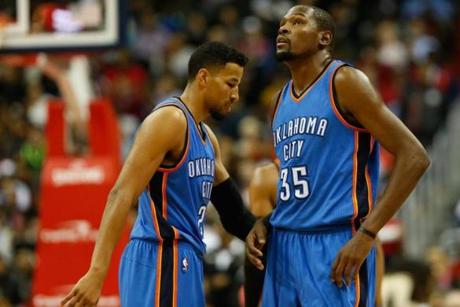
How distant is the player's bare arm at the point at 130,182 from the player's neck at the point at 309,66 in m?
0.67

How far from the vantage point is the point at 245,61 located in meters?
6.13

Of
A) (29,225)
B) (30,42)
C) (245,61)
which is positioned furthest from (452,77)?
(245,61)

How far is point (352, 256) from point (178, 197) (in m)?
1.01

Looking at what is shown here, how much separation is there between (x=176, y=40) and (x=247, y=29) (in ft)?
3.74

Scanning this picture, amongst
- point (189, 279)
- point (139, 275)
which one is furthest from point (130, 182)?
point (189, 279)

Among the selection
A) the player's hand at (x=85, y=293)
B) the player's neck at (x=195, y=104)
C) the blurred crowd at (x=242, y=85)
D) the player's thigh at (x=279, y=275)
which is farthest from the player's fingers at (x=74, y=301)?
the blurred crowd at (x=242, y=85)

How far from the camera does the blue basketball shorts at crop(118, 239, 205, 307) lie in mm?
5797

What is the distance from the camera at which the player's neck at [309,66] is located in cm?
580

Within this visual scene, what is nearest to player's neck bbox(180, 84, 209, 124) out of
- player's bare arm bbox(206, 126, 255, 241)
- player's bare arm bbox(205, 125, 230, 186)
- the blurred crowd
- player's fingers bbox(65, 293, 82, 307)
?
player's bare arm bbox(205, 125, 230, 186)

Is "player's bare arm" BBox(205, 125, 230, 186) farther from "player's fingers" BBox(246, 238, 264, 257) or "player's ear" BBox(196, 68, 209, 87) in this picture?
"player's fingers" BBox(246, 238, 264, 257)

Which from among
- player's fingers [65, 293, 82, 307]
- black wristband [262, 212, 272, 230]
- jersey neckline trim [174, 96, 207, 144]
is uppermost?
jersey neckline trim [174, 96, 207, 144]

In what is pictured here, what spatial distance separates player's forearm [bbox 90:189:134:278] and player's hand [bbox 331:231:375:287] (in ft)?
3.64

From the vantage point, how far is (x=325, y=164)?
5.64m

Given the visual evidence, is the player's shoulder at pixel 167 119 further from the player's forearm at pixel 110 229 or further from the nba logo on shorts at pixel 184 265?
the nba logo on shorts at pixel 184 265
